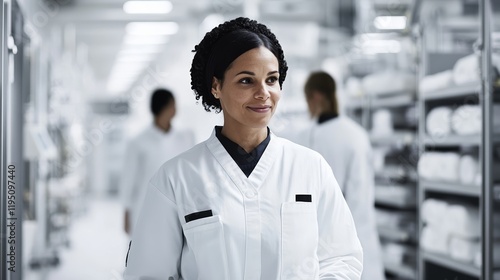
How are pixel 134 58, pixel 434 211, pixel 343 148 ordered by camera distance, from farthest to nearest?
pixel 134 58, pixel 434 211, pixel 343 148

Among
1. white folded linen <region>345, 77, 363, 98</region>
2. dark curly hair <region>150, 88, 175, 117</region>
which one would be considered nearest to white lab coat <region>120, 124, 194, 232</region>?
dark curly hair <region>150, 88, 175, 117</region>

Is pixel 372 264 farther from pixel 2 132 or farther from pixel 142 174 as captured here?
pixel 2 132

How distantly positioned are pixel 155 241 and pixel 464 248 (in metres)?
2.45

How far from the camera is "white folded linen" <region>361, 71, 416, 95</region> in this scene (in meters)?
4.54

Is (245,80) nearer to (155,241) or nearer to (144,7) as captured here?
(155,241)

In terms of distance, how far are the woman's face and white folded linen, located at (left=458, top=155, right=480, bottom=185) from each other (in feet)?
7.26

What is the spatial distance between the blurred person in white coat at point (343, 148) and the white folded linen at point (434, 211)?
2.02 feet

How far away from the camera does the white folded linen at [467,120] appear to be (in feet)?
11.0

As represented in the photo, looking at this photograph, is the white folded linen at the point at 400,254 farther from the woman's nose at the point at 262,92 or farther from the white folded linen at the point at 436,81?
the woman's nose at the point at 262,92

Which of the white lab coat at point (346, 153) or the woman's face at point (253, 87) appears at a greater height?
the woman's face at point (253, 87)

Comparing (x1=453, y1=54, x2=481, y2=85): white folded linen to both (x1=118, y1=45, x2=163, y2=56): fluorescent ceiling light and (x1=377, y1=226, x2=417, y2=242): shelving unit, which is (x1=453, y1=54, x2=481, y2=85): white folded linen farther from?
(x1=118, y1=45, x2=163, y2=56): fluorescent ceiling light

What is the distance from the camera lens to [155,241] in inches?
58.2

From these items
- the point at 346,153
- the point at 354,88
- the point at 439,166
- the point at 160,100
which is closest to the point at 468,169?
the point at 439,166

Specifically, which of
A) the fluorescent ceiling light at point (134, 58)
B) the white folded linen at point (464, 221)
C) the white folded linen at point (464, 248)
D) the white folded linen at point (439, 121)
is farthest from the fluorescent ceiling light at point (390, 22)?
the fluorescent ceiling light at point (134, 58)
